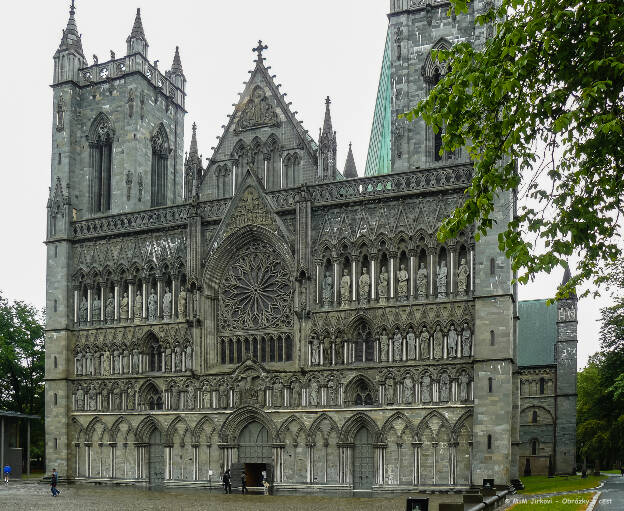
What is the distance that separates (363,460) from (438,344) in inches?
249

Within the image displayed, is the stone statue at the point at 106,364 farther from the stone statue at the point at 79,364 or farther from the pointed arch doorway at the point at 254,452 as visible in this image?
the pointed arch doorway at the point at 254,452

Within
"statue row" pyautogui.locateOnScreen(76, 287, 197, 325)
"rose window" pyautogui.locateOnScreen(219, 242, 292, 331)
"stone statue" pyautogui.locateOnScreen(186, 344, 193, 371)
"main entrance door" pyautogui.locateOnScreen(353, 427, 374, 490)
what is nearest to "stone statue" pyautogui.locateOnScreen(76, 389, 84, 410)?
"statue row" pyautogui.locateOnScreen(76, 287, 197, 325)

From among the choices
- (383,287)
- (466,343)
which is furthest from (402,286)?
(466,343)

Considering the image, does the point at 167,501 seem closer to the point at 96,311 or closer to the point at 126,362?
the point at 126,362

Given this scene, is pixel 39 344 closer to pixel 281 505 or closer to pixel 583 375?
pixel 281 505

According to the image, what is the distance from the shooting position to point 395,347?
37.2 metres

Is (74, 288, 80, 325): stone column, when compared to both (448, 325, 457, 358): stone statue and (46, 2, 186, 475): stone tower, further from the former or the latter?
(448, 325, 457, 358): stone statue

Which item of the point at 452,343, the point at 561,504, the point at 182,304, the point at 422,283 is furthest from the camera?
the point at 182,304

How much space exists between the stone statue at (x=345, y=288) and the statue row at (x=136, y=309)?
7.85 meters

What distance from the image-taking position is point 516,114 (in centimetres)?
1261

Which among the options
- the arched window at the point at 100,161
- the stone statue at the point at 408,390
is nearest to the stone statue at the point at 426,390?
the stone statue at the point at 408,390

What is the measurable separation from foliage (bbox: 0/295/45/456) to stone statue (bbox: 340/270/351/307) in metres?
32.7

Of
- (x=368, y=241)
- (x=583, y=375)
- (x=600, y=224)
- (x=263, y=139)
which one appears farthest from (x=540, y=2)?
(x=583, y=375)

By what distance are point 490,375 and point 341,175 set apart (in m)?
16.5
